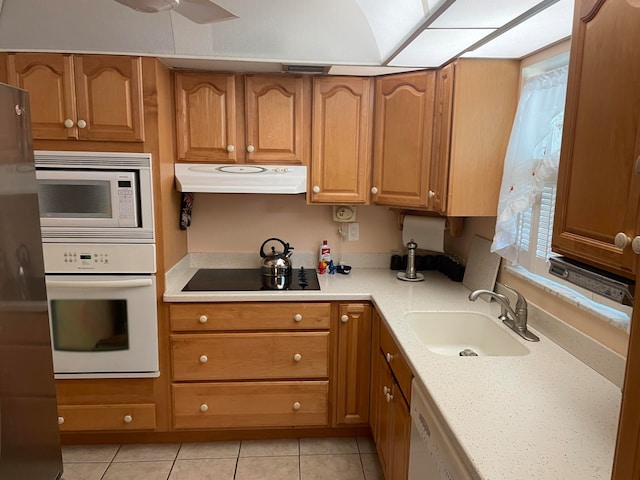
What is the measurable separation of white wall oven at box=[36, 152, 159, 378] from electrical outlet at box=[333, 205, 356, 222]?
3.85ft

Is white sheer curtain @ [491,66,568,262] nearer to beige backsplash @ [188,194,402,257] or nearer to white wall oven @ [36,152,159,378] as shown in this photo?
beige backsplash @ [188,194,402,257]

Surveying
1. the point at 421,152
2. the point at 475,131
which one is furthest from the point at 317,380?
the point at 475,131

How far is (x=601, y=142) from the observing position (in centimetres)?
102

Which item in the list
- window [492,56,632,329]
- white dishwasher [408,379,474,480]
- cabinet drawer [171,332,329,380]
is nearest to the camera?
white dishwasher [408,379,474,480]

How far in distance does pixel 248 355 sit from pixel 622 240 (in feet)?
6.26

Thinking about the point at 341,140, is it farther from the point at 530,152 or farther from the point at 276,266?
the point at 530,152

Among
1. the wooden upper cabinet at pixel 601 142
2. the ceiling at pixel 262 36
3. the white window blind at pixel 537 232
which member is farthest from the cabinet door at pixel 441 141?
the wooden upper cabinet at pixel 601 142

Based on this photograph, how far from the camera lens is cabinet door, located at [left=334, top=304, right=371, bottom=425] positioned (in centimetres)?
240

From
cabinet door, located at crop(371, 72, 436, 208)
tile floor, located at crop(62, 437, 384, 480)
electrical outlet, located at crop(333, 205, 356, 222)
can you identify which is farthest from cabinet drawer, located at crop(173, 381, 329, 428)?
cabinet door, located at crop(371, 72, 436, 208)

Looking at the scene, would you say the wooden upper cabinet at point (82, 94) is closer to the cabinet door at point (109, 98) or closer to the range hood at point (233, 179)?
the cabinet door at point (109, 98)

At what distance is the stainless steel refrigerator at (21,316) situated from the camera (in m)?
1.25

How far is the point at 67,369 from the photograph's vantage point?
2.29 meters

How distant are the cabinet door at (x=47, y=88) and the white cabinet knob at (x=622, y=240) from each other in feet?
7.40

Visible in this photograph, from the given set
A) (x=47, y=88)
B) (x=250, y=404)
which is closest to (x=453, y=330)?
(x=250, y=404)
